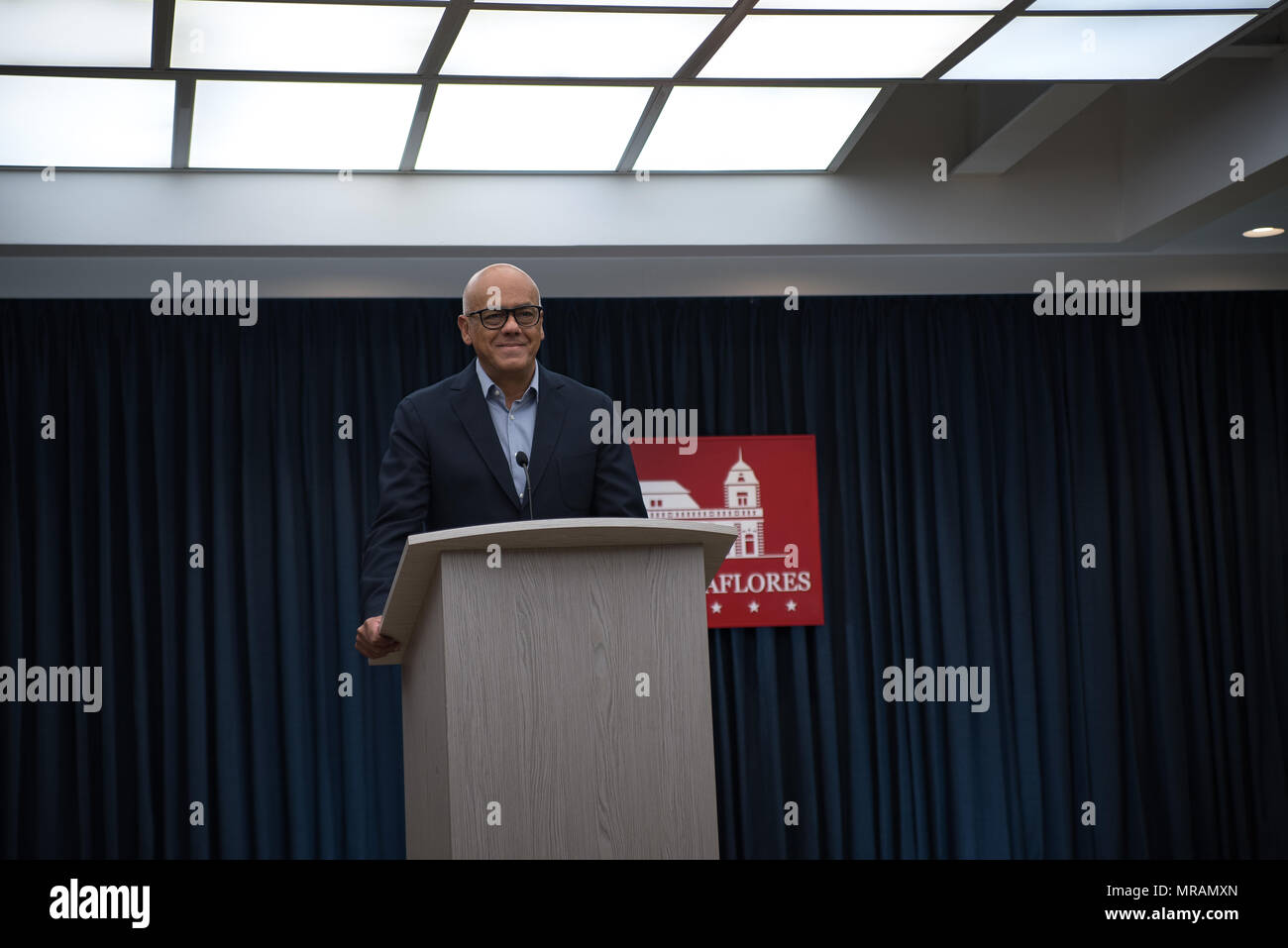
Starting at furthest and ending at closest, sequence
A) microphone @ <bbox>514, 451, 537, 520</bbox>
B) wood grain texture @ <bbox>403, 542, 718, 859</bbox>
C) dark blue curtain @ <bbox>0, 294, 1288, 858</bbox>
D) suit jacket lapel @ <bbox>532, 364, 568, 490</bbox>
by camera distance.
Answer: dark blue curtain @ <bbox>0, 294, 1288, 858</bbox>
suit jacket lapel @ <bbox>532, 364, 568, 490</bbox>
microphone @ <bbox>514, 451, 537, 520</bbox>
wood grain texture @ <bbox>403, 542, 718, 859</bbox>

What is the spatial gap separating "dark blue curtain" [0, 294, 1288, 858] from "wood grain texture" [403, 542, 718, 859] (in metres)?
3.89

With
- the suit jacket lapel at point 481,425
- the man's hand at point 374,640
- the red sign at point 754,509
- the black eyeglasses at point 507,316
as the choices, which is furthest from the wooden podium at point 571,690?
the red sign at point 754,509

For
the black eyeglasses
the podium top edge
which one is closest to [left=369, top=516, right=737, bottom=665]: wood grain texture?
the podium top edge

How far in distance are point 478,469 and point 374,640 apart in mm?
440

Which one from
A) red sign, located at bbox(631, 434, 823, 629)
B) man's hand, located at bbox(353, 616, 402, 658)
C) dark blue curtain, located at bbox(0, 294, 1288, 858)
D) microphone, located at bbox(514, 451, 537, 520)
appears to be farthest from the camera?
red sign, located at bbox(631, 434, 823, 629)

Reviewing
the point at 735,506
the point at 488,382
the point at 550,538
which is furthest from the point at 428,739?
the point at 735,506

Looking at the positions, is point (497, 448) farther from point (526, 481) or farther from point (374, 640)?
point (374, 640)

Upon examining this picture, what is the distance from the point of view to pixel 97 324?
566 cm

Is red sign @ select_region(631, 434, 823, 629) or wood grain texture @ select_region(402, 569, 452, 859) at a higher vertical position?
red sign @ select_region(631, 434, 823, 629)

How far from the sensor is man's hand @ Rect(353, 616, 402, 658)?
232 centimetres

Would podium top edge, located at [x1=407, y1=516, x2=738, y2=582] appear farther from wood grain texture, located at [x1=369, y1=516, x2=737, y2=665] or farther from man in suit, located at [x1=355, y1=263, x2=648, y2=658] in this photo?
man in suit, located at [x1=355, y1=263, x2=648, y2=658]

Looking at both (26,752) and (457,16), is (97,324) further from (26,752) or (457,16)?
(457,16)

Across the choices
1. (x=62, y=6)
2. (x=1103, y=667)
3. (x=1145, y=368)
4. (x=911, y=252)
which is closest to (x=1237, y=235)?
(x=1145, y=368)

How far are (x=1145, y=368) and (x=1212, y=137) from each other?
1.42m
